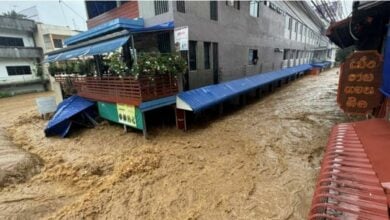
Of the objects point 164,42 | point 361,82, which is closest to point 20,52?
point 164,42

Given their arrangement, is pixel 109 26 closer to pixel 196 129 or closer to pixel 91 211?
pixel 196 129

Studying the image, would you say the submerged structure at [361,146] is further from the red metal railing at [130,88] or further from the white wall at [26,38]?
the white wall at [26,38]

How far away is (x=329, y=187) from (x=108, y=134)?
23.1ft

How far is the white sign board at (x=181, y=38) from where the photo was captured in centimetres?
667

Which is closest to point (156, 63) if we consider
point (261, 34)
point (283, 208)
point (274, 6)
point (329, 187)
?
point (283, 208)

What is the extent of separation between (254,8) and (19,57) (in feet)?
72.5

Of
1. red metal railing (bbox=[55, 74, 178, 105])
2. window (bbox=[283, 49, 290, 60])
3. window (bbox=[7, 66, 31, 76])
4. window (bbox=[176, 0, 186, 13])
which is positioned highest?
window (bbox=[176, 0, 186, 13])

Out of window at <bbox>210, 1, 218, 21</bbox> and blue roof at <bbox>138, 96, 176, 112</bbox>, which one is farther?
window at <bbox>210, 1, 218, 21</bbox>

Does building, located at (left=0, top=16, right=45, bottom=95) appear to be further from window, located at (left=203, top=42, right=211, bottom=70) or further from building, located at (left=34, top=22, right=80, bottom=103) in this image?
window, located at (left=203, top=42, right=211, bottom=70)

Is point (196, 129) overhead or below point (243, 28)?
below

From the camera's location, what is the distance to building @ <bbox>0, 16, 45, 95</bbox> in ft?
63.3

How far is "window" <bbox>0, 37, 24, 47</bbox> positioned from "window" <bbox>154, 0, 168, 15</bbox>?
66.8 feet

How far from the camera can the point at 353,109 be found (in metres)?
3.90

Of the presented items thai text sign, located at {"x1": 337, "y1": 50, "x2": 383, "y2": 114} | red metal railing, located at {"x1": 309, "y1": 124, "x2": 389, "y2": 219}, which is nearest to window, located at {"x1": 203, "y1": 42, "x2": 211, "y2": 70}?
thai text sign, located at {"x1": 337, "y1": 50, "x2": 383, "y2": 114}
